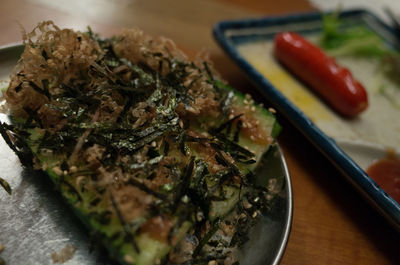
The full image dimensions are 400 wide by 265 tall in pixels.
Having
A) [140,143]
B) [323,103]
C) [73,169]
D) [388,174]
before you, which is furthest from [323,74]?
[73,169]

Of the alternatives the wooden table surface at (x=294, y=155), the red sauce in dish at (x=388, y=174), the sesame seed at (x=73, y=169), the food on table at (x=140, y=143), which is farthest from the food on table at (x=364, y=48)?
the sesame seed at (x=73, y=169)

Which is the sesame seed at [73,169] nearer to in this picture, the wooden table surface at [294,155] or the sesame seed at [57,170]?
the sesame seed at [57,170]

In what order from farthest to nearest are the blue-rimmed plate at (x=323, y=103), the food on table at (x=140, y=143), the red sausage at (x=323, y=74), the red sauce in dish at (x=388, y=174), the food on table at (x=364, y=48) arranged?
the food on table at (x=364, y=48) < the red sausage at (x=323, y=74) < the red sauce in dish at (x=388, y=174) < the blue-rimmed plate at (x=323, y=103) < the food on table at (x=140, y=143)

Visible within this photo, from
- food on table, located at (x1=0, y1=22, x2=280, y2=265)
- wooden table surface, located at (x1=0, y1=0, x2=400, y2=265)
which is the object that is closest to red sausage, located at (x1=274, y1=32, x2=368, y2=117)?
wooden table surface, located at (x1=0, y1=0, x2=400, y2=265)

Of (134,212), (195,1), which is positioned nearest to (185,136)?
(134,212)

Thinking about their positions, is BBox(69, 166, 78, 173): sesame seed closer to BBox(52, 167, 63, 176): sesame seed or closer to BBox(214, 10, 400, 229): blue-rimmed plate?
BBox(52, 167, 63, 176): sesame seed

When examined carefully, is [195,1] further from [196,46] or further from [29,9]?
[29,9]
